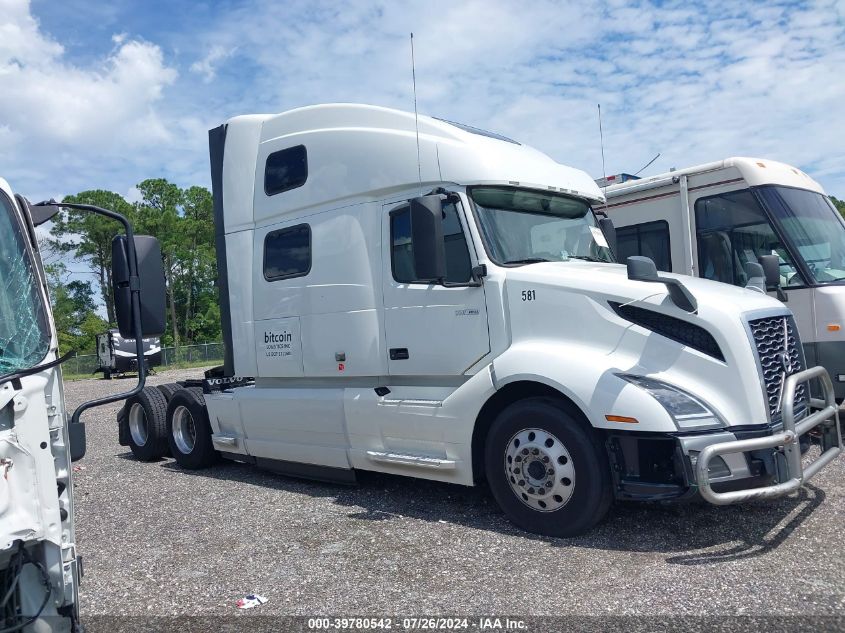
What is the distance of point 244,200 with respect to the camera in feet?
24.3

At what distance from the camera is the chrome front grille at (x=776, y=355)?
4879 millimetres

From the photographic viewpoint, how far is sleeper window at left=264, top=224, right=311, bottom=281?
6863 mm

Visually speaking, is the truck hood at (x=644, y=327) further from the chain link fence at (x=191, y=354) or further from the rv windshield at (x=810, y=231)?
the chain link fence at (x=191, y=354)

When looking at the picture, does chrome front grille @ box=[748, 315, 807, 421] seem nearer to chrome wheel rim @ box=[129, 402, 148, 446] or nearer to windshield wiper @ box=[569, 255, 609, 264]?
windshield wiper @ box=[569, 255, 609, 264]

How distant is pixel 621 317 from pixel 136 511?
4.56 metres

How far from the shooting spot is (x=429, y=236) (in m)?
5.46

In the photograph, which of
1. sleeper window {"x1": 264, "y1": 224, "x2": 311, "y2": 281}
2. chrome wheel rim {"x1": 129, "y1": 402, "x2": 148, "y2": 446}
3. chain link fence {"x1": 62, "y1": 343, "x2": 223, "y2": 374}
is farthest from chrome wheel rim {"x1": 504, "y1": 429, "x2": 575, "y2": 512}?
chain link fence {"x1": 62, "y1": 343, "x2": 223, "y2": 374}

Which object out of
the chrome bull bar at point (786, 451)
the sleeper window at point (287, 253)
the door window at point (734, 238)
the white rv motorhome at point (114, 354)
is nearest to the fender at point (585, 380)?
the chrome bull bar at point (786, 451)

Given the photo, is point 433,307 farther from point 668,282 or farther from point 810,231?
point 810,231

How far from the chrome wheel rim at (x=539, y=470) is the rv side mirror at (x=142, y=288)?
108 inches

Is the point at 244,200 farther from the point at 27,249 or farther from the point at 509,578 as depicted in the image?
the point at 509,578

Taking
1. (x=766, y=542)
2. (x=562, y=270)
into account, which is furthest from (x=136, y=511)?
(x=766, y=542)

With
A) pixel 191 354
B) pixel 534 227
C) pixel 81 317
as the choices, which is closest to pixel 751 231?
pixel 534 227

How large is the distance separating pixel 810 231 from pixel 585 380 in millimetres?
5166
